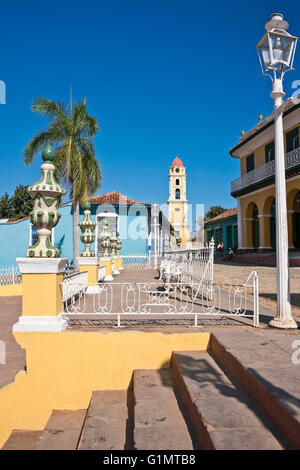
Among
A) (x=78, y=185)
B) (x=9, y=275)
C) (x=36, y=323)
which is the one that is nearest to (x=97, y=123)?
(x=78, y=185)

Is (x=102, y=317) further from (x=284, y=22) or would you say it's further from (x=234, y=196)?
(x=234, y=196)

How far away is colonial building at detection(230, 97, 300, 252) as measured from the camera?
53.1 ft

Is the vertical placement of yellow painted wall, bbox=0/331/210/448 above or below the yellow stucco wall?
below

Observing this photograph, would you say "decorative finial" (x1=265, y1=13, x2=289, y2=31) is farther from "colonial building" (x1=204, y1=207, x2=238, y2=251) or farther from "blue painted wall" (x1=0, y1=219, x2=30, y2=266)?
"colonial building" (x1=204, y1=207, x2=238, y2=251)

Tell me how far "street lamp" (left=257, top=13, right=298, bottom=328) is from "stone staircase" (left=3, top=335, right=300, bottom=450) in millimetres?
1141

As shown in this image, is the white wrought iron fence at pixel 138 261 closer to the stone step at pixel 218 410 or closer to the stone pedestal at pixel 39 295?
the stone pedestal at pixel 39 295

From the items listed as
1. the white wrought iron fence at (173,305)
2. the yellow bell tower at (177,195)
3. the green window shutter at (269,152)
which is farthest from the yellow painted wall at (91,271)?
the yellow bell tower at (177,195)

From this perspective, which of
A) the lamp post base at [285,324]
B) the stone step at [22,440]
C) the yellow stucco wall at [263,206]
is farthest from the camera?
the yellow stucco wall at [263,206]

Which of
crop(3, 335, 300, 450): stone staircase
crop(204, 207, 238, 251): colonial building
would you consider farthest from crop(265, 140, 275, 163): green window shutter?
crop(3, 335, 300, 450): stone staircase

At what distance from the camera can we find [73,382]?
387cm

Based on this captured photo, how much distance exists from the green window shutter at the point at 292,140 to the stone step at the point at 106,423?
1648 cm

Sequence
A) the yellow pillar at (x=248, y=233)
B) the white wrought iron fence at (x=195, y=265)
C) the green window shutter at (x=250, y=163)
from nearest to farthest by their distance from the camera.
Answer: the white wrought iron fence at (x=195, y=265) → the green window shutter at (x=250, y=163) → the yellow pillar at (x=248, y=233)

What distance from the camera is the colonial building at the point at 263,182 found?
1617 centimetres

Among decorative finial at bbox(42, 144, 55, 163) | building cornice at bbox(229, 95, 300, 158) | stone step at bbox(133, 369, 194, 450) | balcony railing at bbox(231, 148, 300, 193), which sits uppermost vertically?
building cornice at bbox(229, 95, 300, 158)
